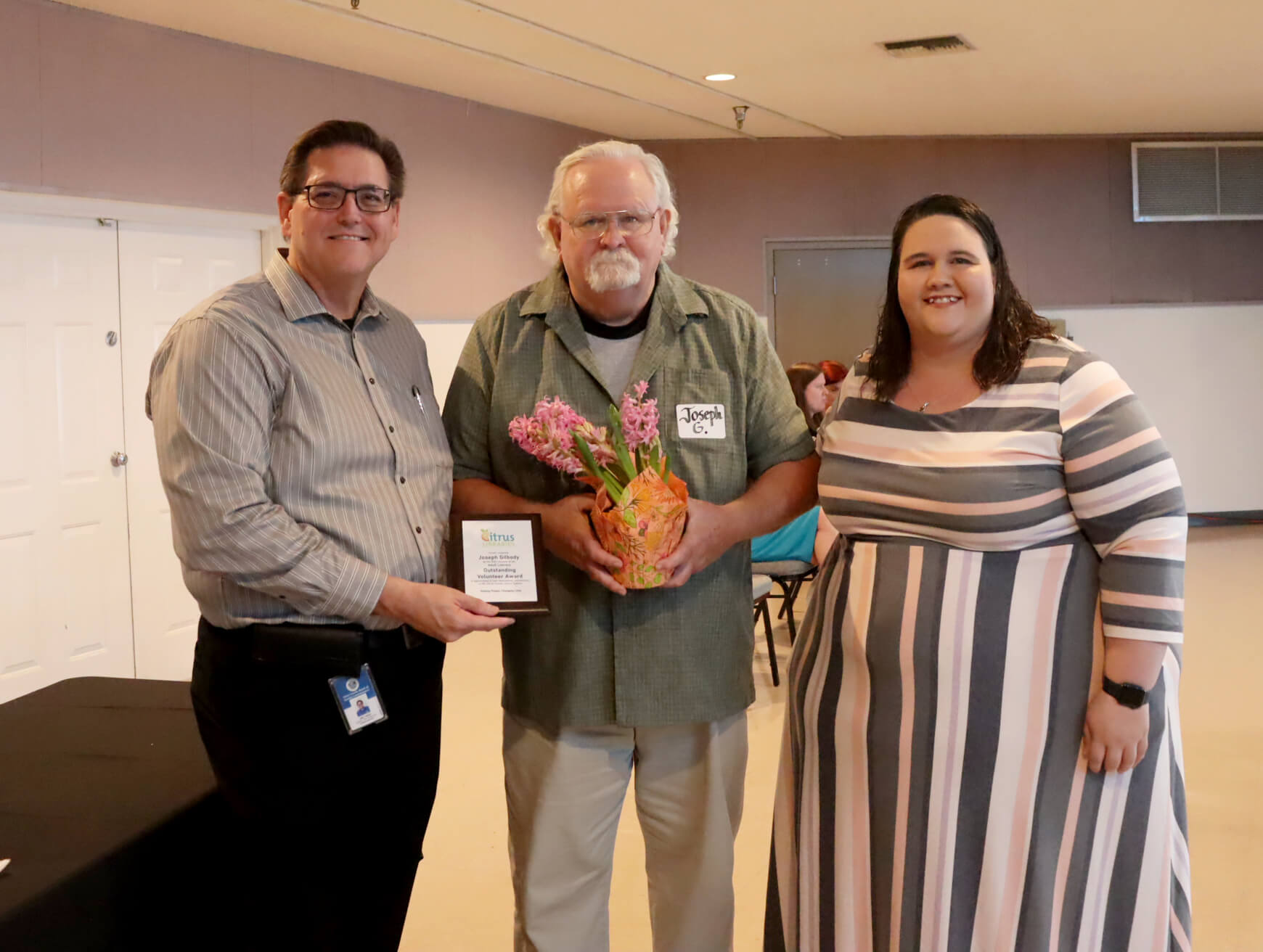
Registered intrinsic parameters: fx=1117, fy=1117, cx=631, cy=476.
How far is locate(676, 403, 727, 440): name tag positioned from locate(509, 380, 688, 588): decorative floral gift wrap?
0.17m

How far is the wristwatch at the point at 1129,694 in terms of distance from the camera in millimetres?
1852

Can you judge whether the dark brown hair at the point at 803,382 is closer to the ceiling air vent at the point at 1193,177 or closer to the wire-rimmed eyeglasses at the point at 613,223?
the wire-rimmed eyeglasses at the point at 613,223

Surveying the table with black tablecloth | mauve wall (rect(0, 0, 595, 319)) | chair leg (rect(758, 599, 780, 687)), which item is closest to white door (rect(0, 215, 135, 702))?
mauve wall (rect(0, 0, 595, 319))

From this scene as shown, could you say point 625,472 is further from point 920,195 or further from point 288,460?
point 920,195

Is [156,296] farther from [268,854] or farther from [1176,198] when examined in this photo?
[1176,198]

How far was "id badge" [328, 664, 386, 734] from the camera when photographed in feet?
6.45

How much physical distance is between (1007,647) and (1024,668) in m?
0.05

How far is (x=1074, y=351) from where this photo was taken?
78.3 inches

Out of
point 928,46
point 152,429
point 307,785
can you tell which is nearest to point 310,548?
point 307,785

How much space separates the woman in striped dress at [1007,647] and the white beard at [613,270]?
519 mm

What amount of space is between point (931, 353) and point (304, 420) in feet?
3.77

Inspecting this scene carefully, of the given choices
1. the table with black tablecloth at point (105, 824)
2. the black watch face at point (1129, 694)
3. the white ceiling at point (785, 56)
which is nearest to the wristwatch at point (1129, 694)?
the black watch face at point (1129, 694)

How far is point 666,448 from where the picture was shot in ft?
7.28

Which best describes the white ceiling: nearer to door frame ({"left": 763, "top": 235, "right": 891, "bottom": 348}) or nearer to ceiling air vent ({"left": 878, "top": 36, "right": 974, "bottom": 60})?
ceiling air vent ({"left": 878, "top": 36, "right": 974, "bottom": 60})
